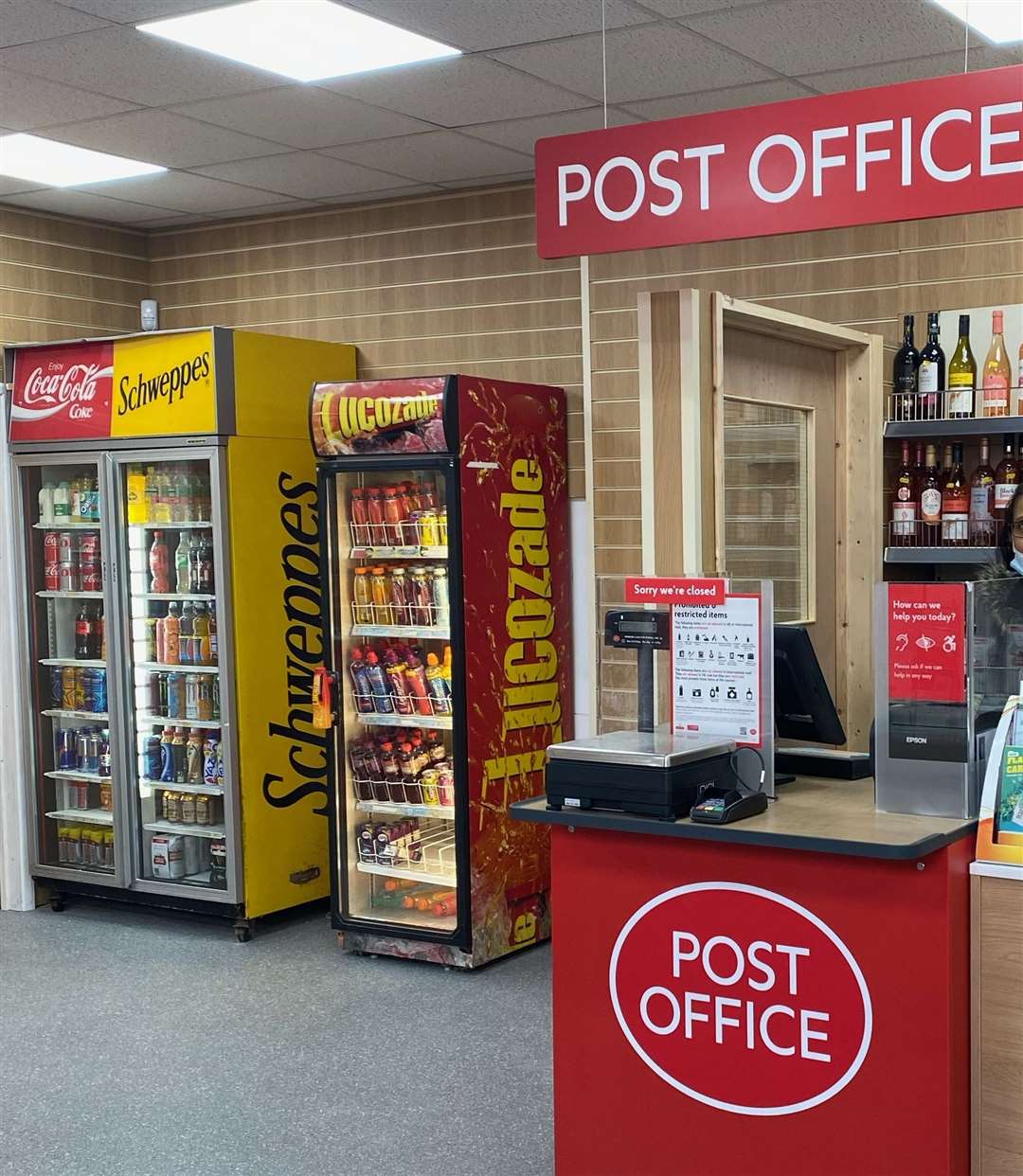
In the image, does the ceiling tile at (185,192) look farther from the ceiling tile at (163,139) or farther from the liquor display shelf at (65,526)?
the liquor display shelf at (65,526)

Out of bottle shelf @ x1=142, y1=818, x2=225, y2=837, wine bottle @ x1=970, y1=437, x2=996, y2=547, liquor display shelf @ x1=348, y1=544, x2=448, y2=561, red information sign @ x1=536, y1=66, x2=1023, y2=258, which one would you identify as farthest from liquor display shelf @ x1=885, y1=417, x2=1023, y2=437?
bottle shelf @ x1=142, y1=818, x2=225, y2=837

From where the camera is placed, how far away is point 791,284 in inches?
222

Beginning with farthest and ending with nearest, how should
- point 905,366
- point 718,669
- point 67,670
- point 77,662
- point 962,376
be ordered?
point 67,670 < point 77,662 < point 905,366 < point 962,376 < point 718,669

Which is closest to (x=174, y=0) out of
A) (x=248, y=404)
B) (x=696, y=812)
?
(x=248, y=404)

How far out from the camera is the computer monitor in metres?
3.68

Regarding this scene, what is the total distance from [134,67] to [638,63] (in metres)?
1.60

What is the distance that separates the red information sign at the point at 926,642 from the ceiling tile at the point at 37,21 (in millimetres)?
2727

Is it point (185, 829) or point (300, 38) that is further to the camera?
point (185, 829)

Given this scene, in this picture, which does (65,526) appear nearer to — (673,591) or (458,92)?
(458,92)

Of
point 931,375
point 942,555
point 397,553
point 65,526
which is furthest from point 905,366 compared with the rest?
point 65,526

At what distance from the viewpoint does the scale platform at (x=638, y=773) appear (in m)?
3.27

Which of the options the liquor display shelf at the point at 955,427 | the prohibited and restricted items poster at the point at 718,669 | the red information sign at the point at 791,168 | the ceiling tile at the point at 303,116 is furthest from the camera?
the ceiling tile at the point at 303,116

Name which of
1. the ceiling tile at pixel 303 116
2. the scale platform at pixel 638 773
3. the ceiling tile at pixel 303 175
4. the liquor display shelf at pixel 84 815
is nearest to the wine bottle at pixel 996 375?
the scale platform at pixel 638 773

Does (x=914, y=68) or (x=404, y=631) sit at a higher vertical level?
(x=914, y=68)
